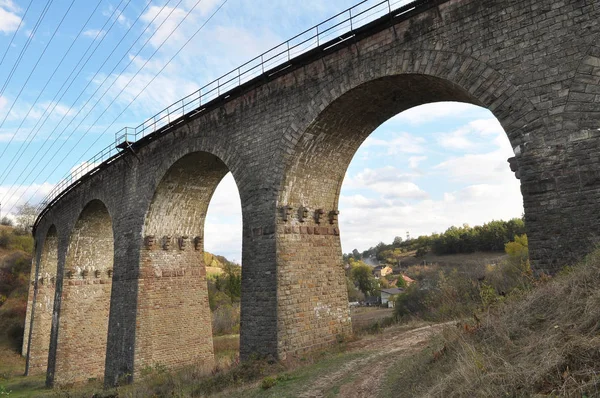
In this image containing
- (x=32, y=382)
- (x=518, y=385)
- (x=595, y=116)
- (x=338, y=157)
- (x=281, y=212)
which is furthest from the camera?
(x=32, y=382)

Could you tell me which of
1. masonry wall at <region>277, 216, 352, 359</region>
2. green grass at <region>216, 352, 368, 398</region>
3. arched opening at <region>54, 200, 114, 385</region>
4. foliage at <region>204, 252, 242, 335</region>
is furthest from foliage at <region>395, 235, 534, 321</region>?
arched opening at <region>54, 200, 114, 385</region>

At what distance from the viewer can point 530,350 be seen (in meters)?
4.70

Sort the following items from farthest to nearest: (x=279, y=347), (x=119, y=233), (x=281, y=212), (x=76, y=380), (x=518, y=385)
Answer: (x=76, y=380) → (x=119, y=233) → (x=281, y=212) → (x=279, y=347) → (x=518, y=385)

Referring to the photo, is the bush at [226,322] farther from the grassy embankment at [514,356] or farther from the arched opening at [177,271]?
the grassy embankment at [514,356]

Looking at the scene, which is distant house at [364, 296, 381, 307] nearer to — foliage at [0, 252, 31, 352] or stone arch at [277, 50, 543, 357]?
foliage at [0, 252, 31, 352]

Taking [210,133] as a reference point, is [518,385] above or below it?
below

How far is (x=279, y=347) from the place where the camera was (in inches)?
431

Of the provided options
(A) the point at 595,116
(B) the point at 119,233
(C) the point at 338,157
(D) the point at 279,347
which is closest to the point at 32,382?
(B) the point at 119,233

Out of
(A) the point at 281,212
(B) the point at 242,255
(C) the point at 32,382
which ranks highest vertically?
(A) the point at 281,212

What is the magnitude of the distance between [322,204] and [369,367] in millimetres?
5656

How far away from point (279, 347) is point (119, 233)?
10.7 metres

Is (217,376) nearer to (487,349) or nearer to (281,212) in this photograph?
(281,212)

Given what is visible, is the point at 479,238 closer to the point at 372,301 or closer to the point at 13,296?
the point at 372,301

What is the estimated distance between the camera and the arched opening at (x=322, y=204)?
11.1 m
